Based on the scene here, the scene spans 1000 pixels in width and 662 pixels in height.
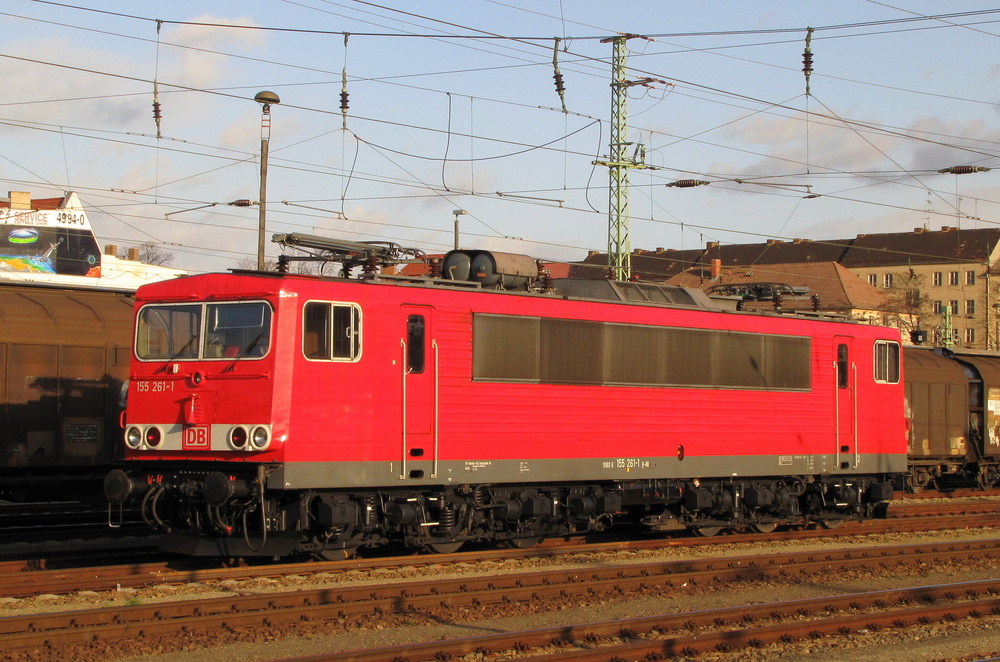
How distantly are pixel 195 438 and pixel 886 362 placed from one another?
43.8ft

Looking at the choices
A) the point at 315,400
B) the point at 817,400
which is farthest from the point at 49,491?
the point at 817,400

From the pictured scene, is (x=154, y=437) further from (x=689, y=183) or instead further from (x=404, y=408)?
(x=689, y=183)

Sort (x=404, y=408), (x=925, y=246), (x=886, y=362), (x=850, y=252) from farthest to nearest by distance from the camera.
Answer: (x=850, y=252), (x=925, y=246), (x=886, y=362), (x=404, y=408)

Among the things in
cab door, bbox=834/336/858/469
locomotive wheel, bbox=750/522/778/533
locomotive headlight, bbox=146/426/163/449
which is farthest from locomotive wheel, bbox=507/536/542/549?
cab door, bbox=834/336/858/469

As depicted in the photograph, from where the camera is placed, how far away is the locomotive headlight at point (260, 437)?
12609mm

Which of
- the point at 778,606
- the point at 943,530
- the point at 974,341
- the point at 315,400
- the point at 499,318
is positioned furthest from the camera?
the point at 974,341

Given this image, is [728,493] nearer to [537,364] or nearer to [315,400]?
[537,364]

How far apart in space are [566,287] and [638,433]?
2.59 meters

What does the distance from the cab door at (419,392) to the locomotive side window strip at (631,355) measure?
29.6 inches

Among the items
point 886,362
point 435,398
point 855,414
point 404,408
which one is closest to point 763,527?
point 855,414

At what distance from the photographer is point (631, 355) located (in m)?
16.5

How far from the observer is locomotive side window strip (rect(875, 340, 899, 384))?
20.4 meters

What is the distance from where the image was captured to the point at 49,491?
59.4 feet

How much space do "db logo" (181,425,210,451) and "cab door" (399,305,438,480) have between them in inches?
97.1
